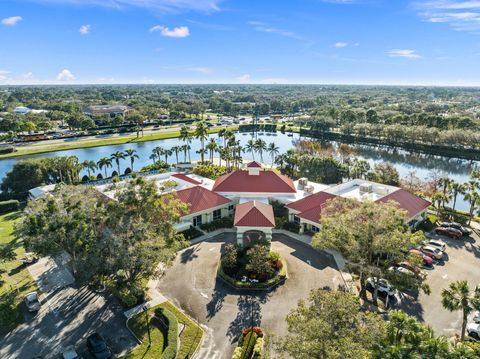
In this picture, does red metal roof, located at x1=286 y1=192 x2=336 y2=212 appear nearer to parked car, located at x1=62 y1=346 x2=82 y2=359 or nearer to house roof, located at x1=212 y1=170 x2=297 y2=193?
house roof, located at x1=212 y1=170 x2=297 y2=193

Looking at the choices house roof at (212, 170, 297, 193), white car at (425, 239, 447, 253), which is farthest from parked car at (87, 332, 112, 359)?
white car at (425, 239, 447, 253)

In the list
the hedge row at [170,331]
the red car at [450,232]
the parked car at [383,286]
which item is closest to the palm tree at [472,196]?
the red car at [450,232]

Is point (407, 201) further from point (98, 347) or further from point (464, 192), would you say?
point (98, 347)

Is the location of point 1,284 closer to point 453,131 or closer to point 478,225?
point 478,225

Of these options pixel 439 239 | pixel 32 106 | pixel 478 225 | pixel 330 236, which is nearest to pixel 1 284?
pixel 330 236

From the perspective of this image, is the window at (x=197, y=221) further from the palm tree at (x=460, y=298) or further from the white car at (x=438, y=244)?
the palm tree at (x=460, y=298)

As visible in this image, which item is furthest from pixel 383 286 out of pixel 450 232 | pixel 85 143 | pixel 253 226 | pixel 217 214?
pixel 85 143
